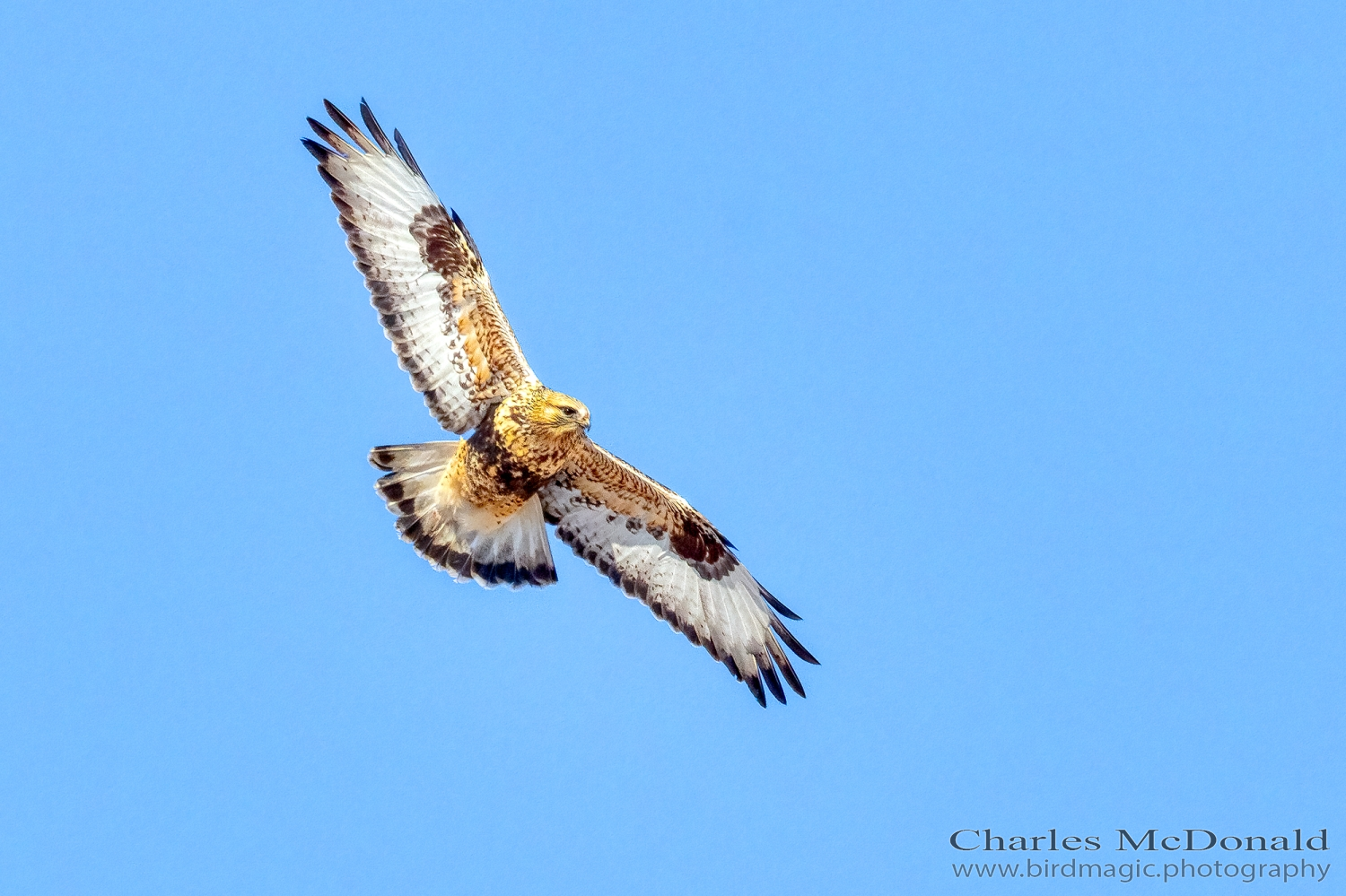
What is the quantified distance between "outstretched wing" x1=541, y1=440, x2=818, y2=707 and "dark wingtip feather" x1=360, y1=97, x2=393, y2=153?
106 inches

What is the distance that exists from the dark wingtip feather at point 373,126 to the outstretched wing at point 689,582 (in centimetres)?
268

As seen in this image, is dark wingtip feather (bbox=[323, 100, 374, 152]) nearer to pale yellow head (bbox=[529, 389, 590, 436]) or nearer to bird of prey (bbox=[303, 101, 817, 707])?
bird of prey (bbox=[303, 101, 817, 707])

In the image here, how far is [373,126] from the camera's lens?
13.9 m

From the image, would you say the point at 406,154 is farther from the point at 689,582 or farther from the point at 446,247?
the point at 689,582

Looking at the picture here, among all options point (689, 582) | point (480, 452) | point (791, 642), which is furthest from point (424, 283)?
point (791, 642)

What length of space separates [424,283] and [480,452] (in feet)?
3.92

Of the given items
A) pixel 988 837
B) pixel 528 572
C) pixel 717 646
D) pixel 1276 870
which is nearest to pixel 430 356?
pixel 528 572

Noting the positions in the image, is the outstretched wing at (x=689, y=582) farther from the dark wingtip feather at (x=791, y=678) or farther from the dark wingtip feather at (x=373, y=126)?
the dark wingtip feather at (x=373, y=126)

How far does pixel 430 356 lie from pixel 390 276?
1.97 feet

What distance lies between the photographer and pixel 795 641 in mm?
14711

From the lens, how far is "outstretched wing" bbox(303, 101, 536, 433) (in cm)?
1377

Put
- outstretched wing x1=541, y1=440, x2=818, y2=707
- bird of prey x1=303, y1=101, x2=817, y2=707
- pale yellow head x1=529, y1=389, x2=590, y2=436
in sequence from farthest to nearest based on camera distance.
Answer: outstretched wing x1=541, y1=440, x2=818, y2=707, bird of prey x1=303, y1=101, x2=817, y2=707, pale yellow head x1=529, y1=389, x2=590, y2=436

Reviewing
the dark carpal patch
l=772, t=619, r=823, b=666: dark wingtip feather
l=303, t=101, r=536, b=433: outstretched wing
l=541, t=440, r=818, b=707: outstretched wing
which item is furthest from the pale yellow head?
l=772, t=619, r=823, b=666: dark wingtip feather

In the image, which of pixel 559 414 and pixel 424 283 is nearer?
pixel 559 414
